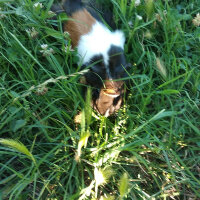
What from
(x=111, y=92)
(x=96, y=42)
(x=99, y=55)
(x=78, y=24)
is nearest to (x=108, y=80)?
(x=111, y=92)

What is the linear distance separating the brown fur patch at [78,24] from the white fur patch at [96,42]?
0.11 ft

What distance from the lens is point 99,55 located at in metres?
2.02

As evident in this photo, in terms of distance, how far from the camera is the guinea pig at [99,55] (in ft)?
6.58

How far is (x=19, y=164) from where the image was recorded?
6.45ft

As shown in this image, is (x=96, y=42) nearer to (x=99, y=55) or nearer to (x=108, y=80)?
(x=99, y=55)

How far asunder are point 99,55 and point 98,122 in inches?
21.2

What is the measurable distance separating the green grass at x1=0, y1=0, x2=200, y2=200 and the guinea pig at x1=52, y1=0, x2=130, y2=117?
0.29ft

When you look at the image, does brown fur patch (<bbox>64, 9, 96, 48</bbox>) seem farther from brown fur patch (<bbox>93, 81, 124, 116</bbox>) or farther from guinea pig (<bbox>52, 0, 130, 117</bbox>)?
brown fur patch (<bbox>93, 81, 124, 116</bbox>)

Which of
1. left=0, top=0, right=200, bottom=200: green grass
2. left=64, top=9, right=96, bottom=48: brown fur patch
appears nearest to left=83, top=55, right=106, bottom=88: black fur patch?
left=0, top=0, right=200, bottom=200: green grass

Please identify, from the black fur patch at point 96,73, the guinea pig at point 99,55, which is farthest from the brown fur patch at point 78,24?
the black fur patch at point 96,73

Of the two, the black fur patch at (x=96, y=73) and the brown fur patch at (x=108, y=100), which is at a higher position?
the black fur patch at (x=96, y=73)

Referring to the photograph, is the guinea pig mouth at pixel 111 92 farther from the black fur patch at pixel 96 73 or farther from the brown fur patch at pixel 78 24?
the brown fur patch at pixel 78 24

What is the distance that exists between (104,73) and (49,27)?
25.3 inches

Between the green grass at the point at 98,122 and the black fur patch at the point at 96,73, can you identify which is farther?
the black fur patch at the point at 96,73
